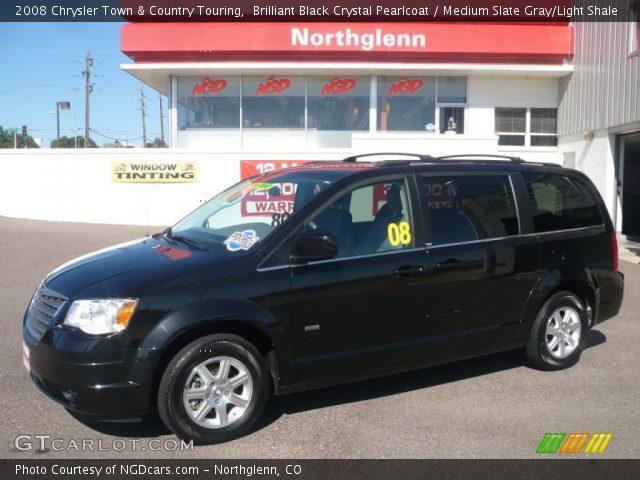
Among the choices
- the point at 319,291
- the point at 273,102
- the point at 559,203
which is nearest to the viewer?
the point at 319,291

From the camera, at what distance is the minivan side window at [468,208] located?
4.91 metres

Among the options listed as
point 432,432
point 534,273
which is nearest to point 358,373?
point 432,432

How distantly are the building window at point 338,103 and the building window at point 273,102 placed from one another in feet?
1.30

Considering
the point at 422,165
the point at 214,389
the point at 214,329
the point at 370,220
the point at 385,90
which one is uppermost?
the point at 385,90

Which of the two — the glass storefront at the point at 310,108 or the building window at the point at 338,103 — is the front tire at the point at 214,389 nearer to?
the glass storefront at the point at 310,108

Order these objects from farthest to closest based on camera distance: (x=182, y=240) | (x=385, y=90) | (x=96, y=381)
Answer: (x=385, y=90)
(x=182, y=240)
(x=96, y=381)

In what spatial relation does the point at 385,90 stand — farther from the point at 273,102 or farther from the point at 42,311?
the point at 42,311

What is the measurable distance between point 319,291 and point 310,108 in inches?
676

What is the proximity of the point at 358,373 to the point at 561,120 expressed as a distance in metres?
17.8

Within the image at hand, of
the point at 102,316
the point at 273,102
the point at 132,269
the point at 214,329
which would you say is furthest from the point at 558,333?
the point at 273,102

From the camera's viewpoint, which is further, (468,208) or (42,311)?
(468,208)

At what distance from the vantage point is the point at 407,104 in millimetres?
20906
